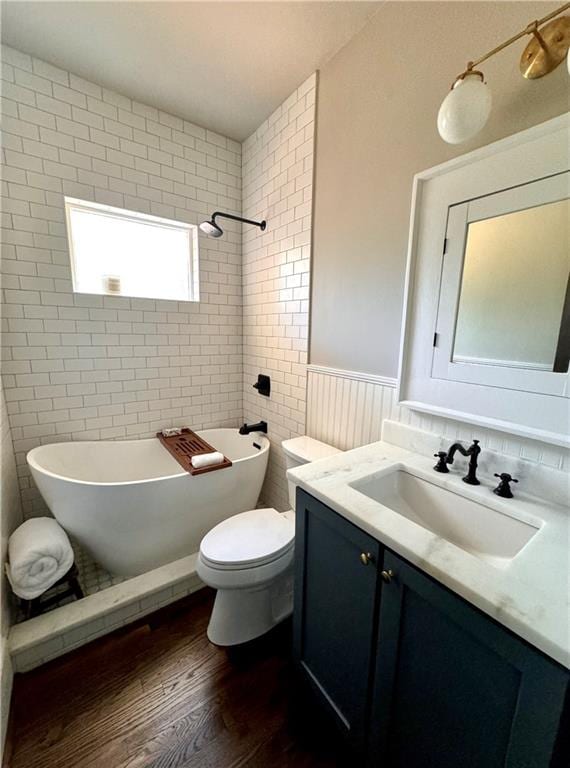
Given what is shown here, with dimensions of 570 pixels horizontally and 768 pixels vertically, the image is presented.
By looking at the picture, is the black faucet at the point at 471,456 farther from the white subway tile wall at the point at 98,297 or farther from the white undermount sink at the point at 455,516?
the white subway tile wall at the point at 98,297

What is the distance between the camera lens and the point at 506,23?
2.97ft

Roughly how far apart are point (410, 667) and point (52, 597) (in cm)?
165

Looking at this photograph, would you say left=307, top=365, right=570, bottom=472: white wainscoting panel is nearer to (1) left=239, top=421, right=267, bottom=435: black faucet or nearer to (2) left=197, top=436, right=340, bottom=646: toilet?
(2) left=197, top=436, right=340, bottom=646: toilet

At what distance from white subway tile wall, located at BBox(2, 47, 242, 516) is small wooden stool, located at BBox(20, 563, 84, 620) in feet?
1.82

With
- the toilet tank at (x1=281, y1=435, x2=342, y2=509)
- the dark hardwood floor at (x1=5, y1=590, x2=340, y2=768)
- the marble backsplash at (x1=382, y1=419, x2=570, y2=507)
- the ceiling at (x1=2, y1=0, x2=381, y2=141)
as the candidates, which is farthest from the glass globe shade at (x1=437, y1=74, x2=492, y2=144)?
the dark hardwood floor at (x1=5, y1=590, x2=340, y2=768)

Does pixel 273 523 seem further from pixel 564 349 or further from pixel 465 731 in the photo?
pixel 564 349

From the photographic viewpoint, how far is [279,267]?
1.96 m

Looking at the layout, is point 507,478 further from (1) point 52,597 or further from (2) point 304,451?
(1) point 52,597

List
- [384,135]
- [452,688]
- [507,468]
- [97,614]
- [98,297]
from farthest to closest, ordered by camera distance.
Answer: [98,297]
[97,614]
[384,135]
[507,468]
[452,688]

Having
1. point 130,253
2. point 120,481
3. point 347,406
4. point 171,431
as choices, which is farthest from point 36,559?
point 130,253

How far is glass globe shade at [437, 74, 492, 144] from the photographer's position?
829 mm

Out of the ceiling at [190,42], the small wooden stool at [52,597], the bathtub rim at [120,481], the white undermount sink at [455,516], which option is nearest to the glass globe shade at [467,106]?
the ceiling at [190,42]

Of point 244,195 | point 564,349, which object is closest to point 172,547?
point 564,349

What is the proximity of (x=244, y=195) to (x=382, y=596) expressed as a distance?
2562 millimetres
